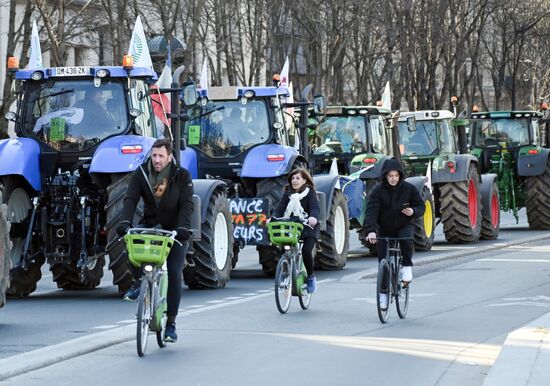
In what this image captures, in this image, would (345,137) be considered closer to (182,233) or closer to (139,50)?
(139,50)

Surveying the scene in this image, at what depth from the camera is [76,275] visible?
19.2 metres

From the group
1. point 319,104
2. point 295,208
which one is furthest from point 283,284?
point 319,104

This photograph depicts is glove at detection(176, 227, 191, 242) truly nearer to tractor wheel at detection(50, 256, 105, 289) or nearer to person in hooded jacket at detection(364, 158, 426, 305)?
person in hooded jacket at detection(364, 158, 426, 305)

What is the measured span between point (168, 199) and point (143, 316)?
1.17m

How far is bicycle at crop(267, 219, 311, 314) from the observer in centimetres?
1562

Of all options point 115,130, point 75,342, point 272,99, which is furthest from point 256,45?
point 75,342

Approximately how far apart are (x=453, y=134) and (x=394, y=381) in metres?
18.9

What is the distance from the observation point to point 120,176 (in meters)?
16.9

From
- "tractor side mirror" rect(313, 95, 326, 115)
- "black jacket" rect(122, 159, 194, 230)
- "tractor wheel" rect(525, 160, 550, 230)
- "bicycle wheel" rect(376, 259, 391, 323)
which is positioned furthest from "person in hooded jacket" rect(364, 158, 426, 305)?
"tractor wheel" rect(525, 160, 550, 230)

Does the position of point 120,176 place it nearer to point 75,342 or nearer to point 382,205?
point 382,205

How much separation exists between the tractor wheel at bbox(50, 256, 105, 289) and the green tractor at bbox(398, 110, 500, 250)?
8.91 metres

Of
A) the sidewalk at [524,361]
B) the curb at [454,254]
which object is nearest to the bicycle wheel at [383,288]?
the sidewalk at [524,361]

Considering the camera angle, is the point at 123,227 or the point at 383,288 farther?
the point at 383,288

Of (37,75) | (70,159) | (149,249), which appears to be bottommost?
(149,249)
